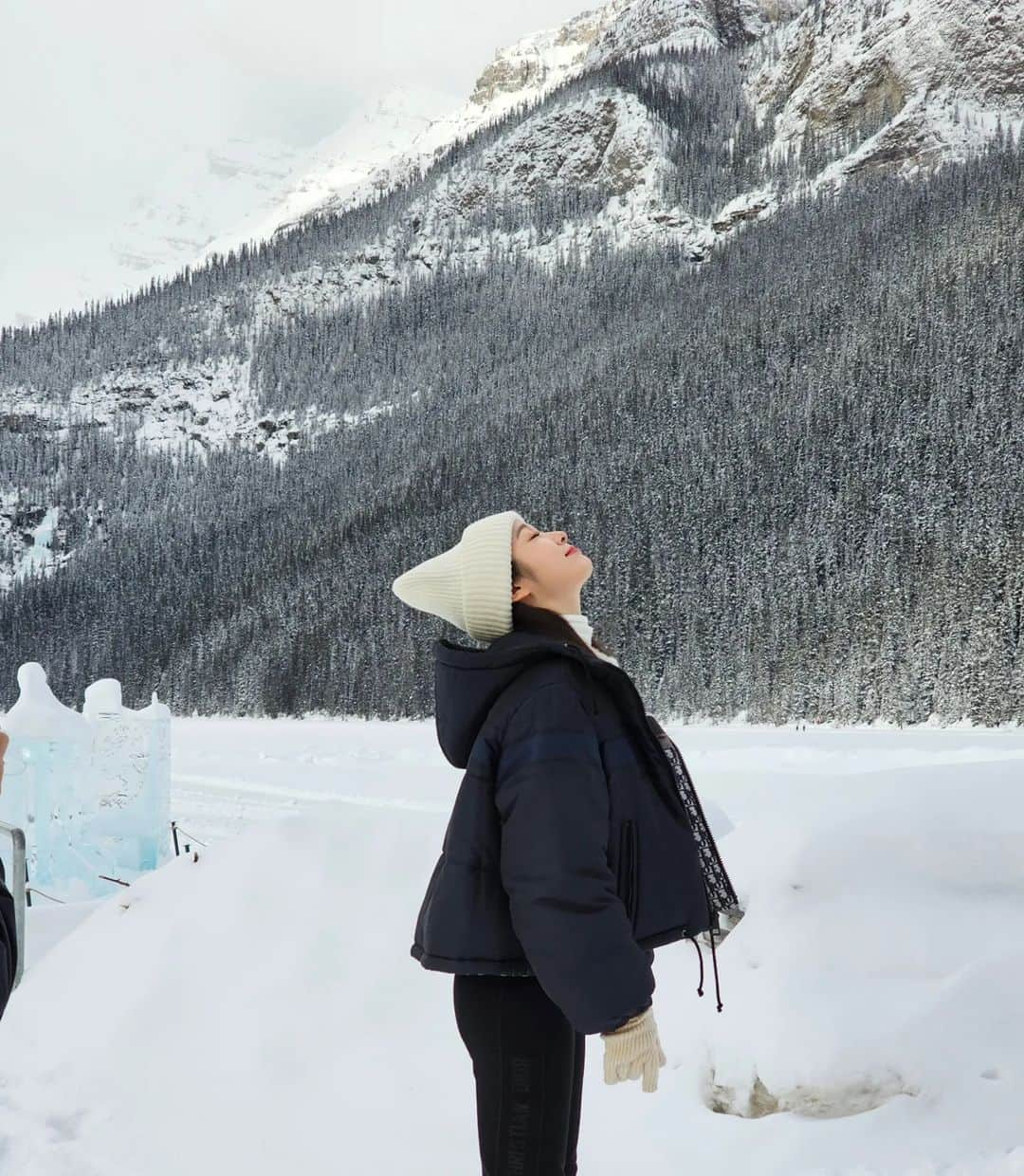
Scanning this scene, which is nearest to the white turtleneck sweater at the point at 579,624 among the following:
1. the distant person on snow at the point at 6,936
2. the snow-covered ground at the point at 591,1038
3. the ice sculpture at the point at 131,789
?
the distant person on snow at the point at 6,936

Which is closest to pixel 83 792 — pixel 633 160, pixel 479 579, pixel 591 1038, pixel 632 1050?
pixel 591 1038

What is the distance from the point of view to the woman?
1854 mm

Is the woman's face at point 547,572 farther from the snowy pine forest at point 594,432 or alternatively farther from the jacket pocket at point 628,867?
the snowy pine forest at point 594,432

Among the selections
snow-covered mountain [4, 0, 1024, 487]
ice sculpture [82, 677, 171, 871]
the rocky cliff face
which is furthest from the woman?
the rocky cliff face

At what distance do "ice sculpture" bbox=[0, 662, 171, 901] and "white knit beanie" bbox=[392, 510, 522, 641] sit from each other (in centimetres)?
709

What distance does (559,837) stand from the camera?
1.88 m

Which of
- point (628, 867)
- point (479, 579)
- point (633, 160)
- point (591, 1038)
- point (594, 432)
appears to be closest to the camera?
point (628, 867)

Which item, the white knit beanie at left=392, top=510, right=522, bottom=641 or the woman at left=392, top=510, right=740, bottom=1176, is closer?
the woman at left=392, top=510, right=740, bottom=1176

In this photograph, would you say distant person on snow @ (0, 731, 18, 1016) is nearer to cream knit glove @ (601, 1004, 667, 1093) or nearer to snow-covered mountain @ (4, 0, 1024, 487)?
cream knit glove @ (601, 1004, 667, 1093)

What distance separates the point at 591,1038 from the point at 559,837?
226 cm

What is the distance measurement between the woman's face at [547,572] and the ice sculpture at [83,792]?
7248 mm

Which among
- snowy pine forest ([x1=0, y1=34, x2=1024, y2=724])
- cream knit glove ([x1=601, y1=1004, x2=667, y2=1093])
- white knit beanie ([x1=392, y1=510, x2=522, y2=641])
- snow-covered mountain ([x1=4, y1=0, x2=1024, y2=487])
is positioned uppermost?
snow-covered mountain ([x1=4, y1=0, x2=1024, y2=487])

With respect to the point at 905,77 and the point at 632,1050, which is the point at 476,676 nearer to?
the point at 632,1050

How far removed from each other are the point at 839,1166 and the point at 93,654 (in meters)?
86.3
